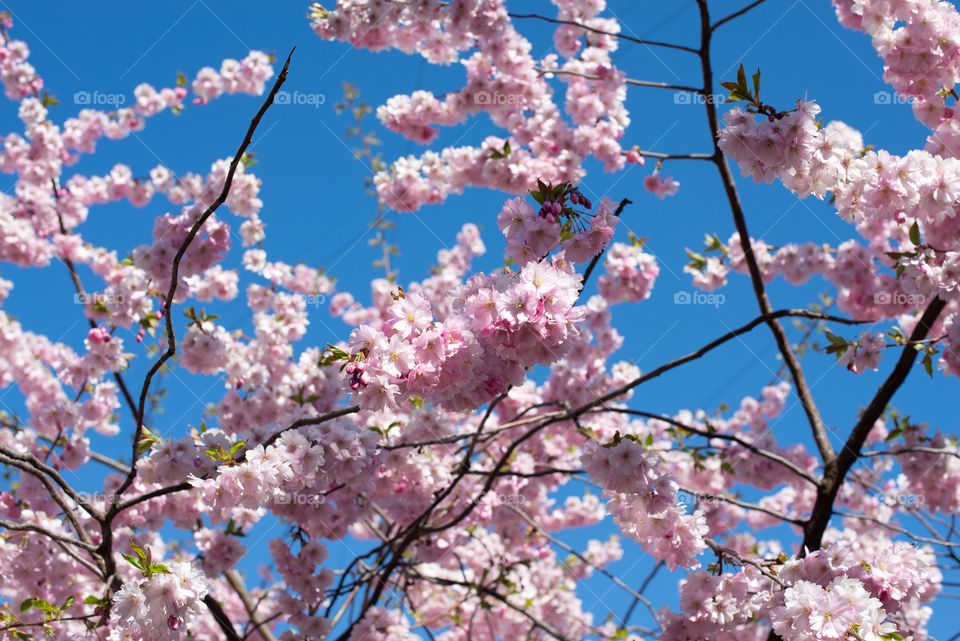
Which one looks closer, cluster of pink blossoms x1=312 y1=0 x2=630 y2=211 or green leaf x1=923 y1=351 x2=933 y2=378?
green leaf x1=923 y1=351 x2=933 y2=378

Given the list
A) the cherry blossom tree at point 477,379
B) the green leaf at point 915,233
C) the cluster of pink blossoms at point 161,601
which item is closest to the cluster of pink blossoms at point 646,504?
the cherry blossom tree at point 477,379

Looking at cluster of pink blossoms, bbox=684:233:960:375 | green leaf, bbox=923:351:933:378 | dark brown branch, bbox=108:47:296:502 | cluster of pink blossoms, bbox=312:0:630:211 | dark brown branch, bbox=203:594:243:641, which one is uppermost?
cluster of pink blossoms, bbox=312:0:630:211

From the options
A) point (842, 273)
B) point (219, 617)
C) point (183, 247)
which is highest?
point (842, 273)

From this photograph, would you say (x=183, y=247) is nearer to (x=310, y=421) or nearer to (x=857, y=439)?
(x=310, y=421)

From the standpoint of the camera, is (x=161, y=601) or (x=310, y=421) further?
(x=310, y=421)

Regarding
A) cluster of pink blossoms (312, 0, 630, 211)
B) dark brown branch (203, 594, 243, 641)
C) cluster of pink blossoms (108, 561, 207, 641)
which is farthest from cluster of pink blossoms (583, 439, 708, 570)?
cluster of pink blossoms (312, 0, 630, 211)

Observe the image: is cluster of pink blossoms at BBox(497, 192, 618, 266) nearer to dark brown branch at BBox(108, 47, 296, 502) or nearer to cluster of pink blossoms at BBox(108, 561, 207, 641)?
dark brown branch at BBox(108, 47, 296, 502)

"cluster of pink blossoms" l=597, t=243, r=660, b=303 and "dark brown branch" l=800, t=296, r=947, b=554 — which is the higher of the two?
"cluster of pink blossoms" l=597, t=243, r=660, b=303

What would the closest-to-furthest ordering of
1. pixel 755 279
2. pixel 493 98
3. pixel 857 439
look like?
pixel 857 439 < pixel 755 279 < pixel 493 98

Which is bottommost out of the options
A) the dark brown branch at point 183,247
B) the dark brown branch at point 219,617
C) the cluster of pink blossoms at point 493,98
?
the dark brown branch at point 219,617

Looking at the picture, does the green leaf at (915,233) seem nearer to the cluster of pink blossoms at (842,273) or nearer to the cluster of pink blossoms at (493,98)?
the cluster of pink blossoms at (842,273)

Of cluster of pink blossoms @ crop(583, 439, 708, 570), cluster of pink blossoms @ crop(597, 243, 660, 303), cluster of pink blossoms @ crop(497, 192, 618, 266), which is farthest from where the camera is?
cluster of pink blossoms @ crop(597, 243, 660, 303)

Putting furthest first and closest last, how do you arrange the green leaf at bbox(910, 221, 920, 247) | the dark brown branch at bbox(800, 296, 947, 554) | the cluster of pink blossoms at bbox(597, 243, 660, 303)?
Answer: the cluster of pink blossoms at bbox(597, 243, 660, 303), the dark brown branch at bbox(800, 296, 947, 554), the green leaf at bbox(910, 221, 920, 247)

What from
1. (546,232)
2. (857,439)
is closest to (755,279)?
(857,439)
